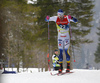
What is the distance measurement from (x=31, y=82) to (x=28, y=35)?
10990mm

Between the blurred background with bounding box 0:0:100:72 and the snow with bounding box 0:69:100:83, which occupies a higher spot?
the blurred background with bounding box 0:0:100:72

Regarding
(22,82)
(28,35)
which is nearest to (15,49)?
(28,35)

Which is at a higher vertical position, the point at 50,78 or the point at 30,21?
the point at 30,21

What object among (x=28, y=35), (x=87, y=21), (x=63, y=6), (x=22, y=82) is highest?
(x=63, y=6)

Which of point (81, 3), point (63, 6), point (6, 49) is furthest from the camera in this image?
point (81, 3)

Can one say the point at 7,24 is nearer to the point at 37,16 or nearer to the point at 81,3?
the point at 37,16

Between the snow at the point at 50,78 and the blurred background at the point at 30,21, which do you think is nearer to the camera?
the snow at the point at 50,78

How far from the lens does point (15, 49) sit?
16.8 meters

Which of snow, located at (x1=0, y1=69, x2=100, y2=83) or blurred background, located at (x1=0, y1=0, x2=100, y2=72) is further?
blurred background, located at (x1=0, y1=0, x2=100, y2=72)

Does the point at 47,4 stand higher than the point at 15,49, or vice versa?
the point at 47,4

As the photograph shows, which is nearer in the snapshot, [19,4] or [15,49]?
[19,4]

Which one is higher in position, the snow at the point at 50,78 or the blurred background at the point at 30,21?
the blurred background at the point at 30,21

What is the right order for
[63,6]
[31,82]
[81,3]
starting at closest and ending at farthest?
1. [31,82]
2. [63,6]
3. [81,3]

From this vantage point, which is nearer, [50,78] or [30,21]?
[50,78]
